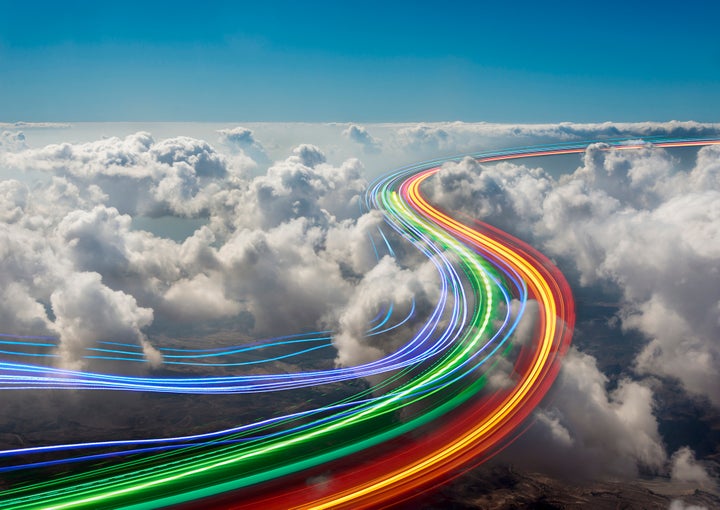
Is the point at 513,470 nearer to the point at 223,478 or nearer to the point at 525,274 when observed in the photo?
the point at 525,274

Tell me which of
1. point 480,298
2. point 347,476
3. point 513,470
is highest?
point 480,298

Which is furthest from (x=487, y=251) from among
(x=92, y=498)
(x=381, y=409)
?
(x=92, y=498)

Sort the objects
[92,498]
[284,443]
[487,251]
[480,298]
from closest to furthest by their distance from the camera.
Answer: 1. [92,498]
2. [284,443]
3. [480,298]
4. [487,251]

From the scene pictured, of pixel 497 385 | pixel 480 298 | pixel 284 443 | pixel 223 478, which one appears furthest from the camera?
pixel 480 298

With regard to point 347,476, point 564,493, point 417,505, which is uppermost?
point 347,476

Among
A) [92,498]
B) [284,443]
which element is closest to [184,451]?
[284,443]

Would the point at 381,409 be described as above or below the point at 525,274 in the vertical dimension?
below

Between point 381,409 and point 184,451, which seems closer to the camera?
point 184,451

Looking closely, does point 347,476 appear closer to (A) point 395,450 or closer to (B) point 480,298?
(A) point 395,450

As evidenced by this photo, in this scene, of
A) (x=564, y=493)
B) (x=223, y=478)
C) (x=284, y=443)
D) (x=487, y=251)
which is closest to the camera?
(x=284, y=443)
